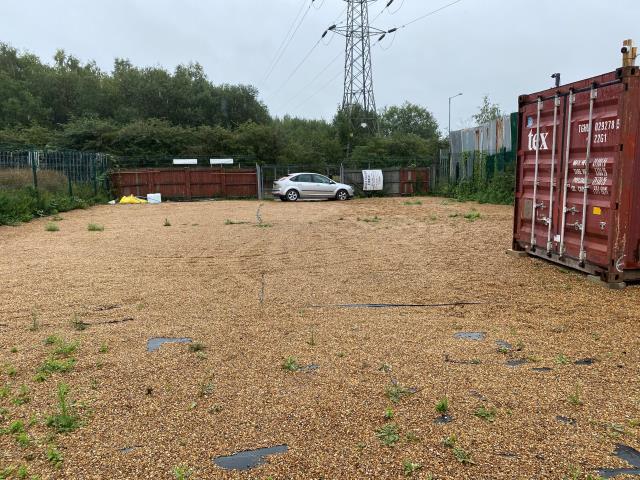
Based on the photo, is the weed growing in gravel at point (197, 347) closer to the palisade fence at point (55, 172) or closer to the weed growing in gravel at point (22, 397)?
the weed growing in gravel at point (22, 397)

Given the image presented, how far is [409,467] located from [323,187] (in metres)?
23.5

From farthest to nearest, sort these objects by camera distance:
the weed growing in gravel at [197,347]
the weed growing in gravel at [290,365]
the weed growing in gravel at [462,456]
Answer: the weed growing in gravel at [197,347], the weed growing in gravel at [290,365], the weed growing in gravel at [462,456]

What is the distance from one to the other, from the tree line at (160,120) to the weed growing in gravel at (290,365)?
3276 centimetres

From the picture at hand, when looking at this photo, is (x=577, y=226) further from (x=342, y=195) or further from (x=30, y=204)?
(x=342, y=195)

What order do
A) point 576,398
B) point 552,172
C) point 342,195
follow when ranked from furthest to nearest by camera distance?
1. point 342,195
2. point 552,172
3. point 576,398

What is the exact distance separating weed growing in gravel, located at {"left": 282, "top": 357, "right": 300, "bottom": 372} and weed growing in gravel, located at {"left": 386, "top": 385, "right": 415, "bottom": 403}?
783 millimetres

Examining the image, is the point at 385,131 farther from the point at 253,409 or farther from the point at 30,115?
the point at 253,409

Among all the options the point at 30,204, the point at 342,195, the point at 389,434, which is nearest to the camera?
the point at 389,434

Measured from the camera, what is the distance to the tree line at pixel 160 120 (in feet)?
118

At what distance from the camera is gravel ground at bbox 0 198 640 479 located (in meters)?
2.82

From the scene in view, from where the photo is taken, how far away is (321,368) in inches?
158

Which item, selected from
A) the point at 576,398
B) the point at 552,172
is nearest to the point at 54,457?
the point at 576,398

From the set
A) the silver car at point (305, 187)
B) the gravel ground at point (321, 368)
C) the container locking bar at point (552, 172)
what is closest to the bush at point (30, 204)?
the gravel ground at point (321, 368)


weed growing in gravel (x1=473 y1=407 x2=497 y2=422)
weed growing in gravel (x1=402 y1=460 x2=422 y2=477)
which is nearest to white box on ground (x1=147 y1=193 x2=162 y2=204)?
weed growing in gravel (x1=473 y1=407 x2=497 y2=422)
